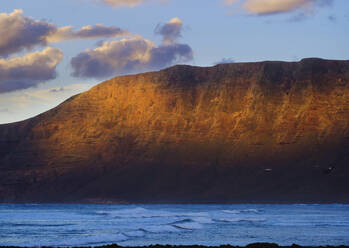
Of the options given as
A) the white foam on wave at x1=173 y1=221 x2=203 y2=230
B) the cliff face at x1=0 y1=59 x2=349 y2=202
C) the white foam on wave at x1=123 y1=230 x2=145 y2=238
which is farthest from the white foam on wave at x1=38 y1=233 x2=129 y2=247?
the cliff face at x1=0 y1=59 x2=349 y2=202

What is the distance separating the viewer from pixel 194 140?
3738 inches

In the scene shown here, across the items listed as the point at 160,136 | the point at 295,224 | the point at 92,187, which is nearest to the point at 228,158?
the point at 160,136

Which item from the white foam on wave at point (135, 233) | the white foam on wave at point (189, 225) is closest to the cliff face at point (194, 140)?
the white foam on wave at point (189, 225)

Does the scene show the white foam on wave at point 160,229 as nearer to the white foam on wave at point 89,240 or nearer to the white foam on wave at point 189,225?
the white foam on wave at point 189,225

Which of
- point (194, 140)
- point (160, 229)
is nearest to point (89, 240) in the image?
point (160, 229)

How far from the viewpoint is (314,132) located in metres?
91.6

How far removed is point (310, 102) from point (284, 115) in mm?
4322

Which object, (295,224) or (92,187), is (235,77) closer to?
(92,187)

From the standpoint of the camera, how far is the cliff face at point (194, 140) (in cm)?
8669

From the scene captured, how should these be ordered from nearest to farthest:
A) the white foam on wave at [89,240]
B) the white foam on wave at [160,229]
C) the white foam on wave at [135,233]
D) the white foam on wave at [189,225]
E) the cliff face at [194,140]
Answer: the white foam on wave at [89,240], the white foam on wave at [135,233], the white foam on wave at [160,229], the white foam on wave at [189,225], the cliff face at [194,140]

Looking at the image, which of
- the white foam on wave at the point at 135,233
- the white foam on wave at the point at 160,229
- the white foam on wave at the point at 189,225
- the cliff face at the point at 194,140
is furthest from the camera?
the cliff face at the point at 194,140

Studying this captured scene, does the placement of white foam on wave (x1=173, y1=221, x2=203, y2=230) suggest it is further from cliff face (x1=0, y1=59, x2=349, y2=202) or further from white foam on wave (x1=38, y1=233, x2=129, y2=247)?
cliff face (x1=0, y1=59, x2=349, y2=202)

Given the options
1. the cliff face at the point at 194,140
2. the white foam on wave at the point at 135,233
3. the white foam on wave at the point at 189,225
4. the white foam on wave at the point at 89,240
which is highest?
the cliff face at the point at 194,140

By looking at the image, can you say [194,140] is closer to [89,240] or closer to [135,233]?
[135,233]
